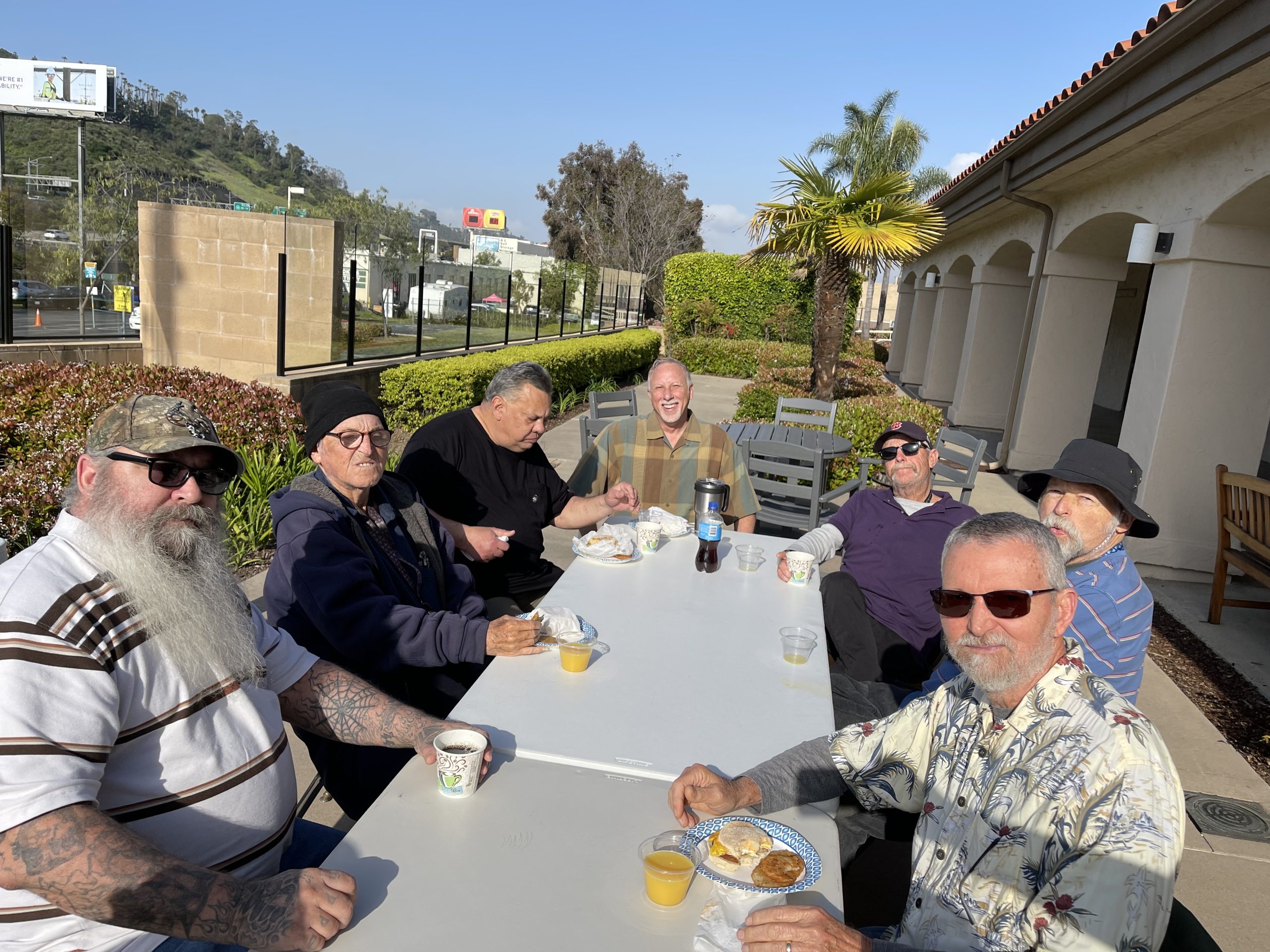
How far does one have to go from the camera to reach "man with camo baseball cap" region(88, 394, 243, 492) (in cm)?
174

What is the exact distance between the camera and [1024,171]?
906cm

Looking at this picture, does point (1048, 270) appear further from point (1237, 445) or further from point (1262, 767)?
point (1262, 767)

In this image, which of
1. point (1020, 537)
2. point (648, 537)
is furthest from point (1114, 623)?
point (648, 537)

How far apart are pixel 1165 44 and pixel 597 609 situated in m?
5.50

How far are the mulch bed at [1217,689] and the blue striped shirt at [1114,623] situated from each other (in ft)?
6.17

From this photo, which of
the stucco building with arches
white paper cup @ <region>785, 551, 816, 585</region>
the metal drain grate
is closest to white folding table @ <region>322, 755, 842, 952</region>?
white paper cup @ <region>785, 551, 816, 585</region>

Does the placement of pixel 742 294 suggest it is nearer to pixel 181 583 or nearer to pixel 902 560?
pixel 902 560

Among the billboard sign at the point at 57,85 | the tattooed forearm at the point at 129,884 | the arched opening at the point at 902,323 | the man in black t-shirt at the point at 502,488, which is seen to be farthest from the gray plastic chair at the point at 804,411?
the billboard sign at the point at 57,85

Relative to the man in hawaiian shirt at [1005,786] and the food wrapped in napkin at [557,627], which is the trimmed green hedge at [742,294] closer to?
the food wrapped in napkin at [557,627]

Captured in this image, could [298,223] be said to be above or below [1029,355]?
above

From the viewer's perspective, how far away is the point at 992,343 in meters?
12.9

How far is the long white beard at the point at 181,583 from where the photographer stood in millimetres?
1634

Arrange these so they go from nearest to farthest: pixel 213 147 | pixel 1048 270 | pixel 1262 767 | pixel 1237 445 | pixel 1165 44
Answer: pixel 1262 767, pixel 1165 44, pixel 1237 445, pixel 1048 270, pixel 213 147

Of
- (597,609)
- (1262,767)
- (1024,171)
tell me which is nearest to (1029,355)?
(1024,171)
